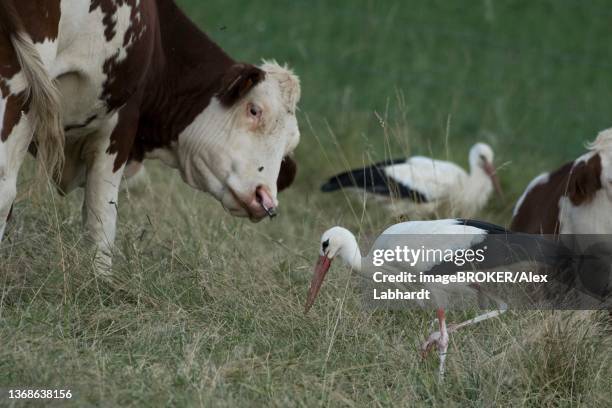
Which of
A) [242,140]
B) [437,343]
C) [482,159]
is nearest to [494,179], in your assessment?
[482,159]

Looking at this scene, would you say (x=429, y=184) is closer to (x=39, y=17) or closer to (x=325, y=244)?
(x=325, y=244)

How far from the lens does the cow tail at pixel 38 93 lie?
3.66m

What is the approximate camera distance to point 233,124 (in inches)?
197

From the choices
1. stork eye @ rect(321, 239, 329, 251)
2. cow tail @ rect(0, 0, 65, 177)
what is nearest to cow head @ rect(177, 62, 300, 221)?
stork eye @ rect(321, 239, 329, 251)

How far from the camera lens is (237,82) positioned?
4.96 meters

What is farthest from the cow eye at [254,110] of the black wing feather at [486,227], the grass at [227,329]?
the black wing feather at [486,227]

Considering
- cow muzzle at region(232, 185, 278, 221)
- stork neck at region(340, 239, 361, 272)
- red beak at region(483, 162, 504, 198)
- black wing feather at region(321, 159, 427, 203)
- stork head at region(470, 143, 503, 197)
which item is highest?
stork head at region(470, 143, 503, 197)

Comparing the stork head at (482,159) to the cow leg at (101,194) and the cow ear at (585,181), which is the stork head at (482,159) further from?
the cow leg at (101,194)

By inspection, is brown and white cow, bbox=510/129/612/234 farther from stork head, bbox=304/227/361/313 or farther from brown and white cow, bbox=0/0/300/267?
brown and white cow, bbox=0/0/300/267

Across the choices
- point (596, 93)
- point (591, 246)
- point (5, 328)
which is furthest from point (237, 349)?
point (596, 93)

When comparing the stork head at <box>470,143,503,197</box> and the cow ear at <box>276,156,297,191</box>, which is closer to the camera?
the cow ear at <box>276,156,297,191</box>

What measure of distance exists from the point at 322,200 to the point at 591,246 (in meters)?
2.92

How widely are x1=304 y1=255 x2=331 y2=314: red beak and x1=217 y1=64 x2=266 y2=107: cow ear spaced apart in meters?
0.79

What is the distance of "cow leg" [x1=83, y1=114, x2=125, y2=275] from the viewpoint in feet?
15.3
